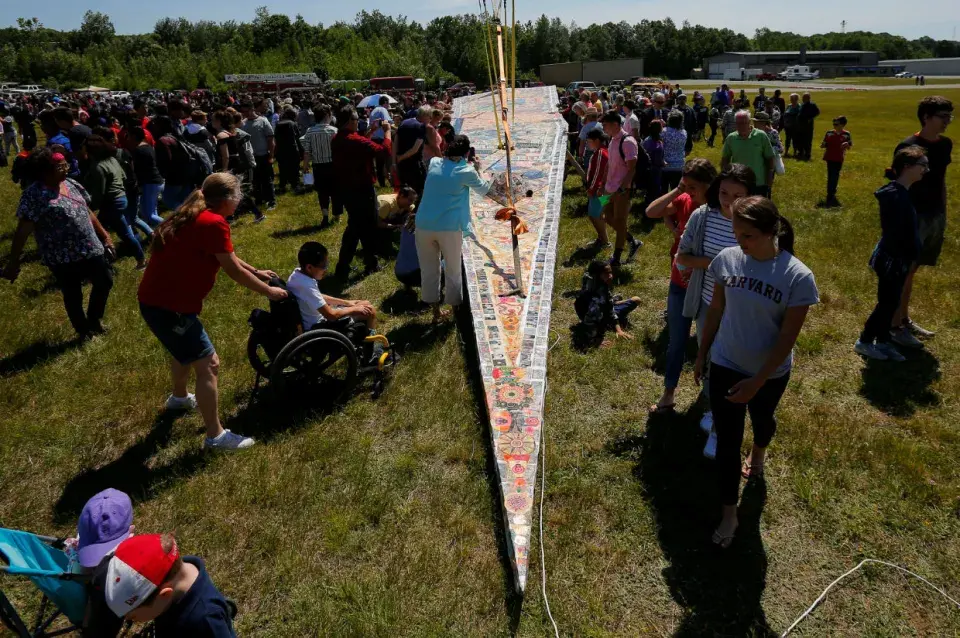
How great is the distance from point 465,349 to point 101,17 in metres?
153

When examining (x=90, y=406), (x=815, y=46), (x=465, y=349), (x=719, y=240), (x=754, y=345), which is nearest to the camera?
(x=754, y=345)

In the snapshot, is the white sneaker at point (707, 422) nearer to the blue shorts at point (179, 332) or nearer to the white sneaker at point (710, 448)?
the white sneaker at point (710, 448)

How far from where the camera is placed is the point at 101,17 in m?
123

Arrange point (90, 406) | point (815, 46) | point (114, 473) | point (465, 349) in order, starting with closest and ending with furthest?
point (114, 473) → point (90, 406) → point (465, 349) → point (815, 46)

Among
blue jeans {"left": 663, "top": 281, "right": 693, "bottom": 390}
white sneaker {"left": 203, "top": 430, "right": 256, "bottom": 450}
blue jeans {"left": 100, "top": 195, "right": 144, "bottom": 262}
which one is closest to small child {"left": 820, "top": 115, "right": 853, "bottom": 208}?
blue jeans {"left": 663, "top": 281, "right": 693, "bottom": 390}

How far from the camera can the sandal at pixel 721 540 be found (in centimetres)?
336

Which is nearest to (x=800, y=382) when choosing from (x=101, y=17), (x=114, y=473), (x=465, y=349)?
(x=465, y=349)

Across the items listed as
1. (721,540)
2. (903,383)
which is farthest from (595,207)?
(721,540)

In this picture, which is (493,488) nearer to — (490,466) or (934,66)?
(490,466)

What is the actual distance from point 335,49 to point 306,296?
267 ft

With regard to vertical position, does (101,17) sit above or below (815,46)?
above

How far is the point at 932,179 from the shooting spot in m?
5.16

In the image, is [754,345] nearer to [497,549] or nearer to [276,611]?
[497,549]

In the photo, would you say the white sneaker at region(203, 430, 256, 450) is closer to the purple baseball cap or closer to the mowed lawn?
the mowed lawn
